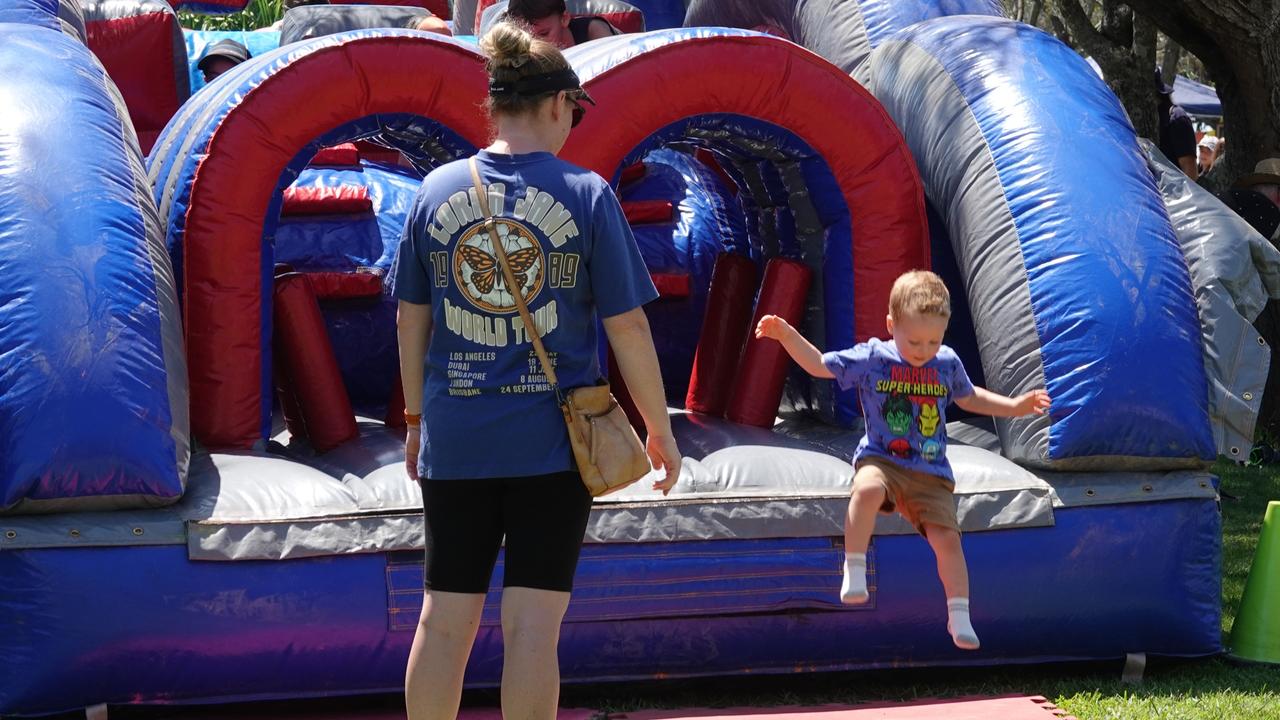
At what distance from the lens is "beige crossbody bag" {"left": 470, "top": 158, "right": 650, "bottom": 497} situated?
288 centimetres

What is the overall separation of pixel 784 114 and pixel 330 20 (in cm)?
331

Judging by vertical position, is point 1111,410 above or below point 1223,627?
above

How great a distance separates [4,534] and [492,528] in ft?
5.65

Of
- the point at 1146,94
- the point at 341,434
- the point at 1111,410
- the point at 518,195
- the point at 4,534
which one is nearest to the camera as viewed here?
the point at 518,195

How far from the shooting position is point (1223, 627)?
503cm

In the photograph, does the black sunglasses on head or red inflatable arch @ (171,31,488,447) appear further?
red inflatable arch @ (171,31,488,447)

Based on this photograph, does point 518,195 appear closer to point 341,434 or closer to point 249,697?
point 249,697

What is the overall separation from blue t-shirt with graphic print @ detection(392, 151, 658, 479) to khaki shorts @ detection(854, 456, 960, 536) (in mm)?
1095

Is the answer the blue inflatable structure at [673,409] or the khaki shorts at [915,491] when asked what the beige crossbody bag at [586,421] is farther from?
the blue inflatable structure at [673,409]

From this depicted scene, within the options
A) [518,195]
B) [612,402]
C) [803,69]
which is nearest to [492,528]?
[612,402]

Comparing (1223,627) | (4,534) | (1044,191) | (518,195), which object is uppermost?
(518,195)

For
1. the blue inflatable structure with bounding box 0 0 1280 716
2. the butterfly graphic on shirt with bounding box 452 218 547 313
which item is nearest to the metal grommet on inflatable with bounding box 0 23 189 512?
the blue inflatable structure with bounding box 0 0 1280 716

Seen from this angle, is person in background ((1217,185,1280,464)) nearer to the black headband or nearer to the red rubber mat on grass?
the red rubber mat on grass

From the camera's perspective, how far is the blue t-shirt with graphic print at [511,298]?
9.45ft
